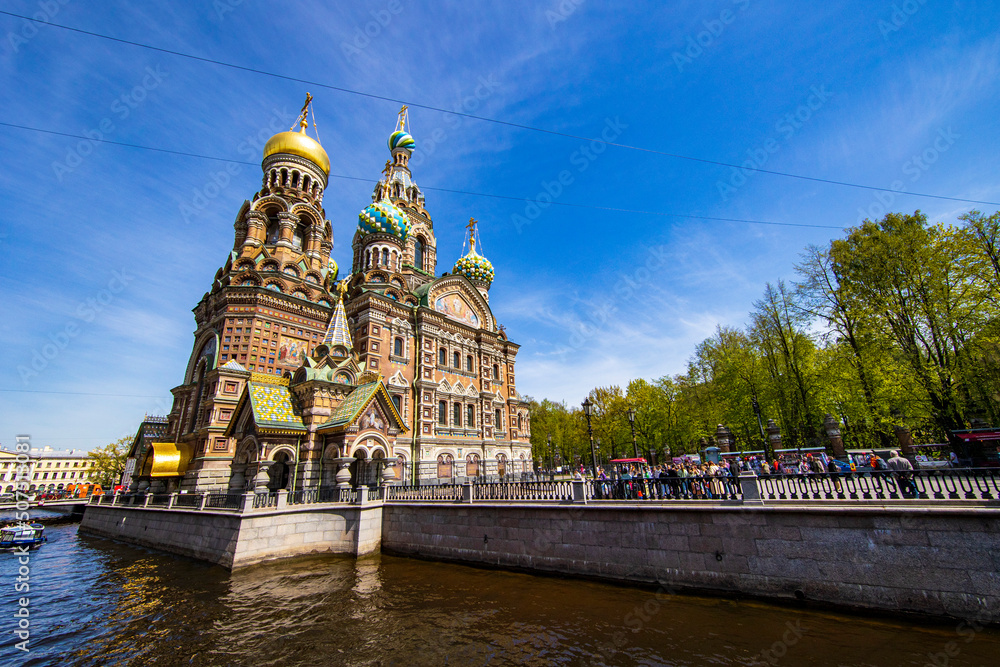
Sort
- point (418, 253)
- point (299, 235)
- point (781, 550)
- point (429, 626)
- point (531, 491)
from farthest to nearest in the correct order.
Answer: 1. point (418, 253)
2. point (299, 235)
3. point (531, 491)
4. point (781, 550)
5. point (429, 626)

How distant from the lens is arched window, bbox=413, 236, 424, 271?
3669cm

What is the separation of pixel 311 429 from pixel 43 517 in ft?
98.7

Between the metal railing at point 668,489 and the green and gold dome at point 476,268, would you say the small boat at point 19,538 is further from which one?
the green and gold dome at point 476,268

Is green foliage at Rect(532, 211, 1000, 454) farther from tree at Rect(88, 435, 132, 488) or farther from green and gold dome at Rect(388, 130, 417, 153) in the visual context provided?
tree at Rect(88, 435, 132, 488)

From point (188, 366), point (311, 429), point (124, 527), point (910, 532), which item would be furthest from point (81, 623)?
point (188, 366)

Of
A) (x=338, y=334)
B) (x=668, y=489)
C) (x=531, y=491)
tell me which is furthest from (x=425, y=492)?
(x=338, y=334)

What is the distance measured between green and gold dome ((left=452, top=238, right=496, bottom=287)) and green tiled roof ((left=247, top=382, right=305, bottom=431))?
2316 centimetres

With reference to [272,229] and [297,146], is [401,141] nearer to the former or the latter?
[297,146]

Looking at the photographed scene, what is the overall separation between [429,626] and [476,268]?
3281cm

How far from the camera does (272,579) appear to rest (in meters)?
11.1

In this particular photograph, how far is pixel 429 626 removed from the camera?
8078mm

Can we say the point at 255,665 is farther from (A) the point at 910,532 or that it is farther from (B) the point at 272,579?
(A) the point at 910,532

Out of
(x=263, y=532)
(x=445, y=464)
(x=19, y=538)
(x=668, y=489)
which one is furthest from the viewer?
(x=445, y=464)

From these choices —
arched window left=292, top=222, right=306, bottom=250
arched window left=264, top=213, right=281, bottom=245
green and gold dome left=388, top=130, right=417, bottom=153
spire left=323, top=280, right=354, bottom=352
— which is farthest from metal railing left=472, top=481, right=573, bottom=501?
green and gold dome left=388, top=130, right=417, bottom=153
